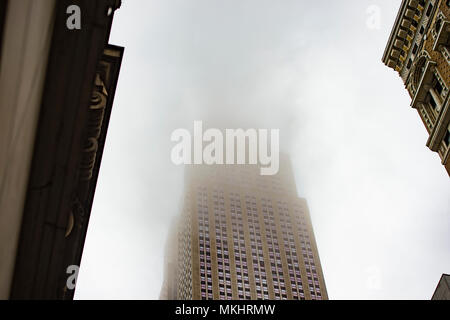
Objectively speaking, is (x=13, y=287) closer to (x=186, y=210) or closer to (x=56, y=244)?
(x=56, y=244)

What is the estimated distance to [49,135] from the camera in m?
7.91

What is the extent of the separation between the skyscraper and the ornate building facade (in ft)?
342

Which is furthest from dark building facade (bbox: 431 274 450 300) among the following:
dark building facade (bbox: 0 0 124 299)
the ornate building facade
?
dark building facade (bbox: 0 0 124 299)

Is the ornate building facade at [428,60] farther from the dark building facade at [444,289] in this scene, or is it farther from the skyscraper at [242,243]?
the skyscraper at [242,243]

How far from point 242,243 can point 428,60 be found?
132 m

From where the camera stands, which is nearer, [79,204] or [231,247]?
[79,204]

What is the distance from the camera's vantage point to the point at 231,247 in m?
160

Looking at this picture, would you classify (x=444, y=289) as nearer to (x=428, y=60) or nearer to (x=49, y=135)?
(x=428, y=60)

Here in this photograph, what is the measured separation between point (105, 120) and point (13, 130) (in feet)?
14.2

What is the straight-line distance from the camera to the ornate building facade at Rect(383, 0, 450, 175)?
33344 mm

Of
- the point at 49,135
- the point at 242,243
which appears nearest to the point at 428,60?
the point at 49,135

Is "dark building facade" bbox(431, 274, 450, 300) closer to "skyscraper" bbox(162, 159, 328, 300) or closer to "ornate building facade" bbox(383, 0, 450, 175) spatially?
"ornate building facade" bbox(383, 0, 450, 175)
